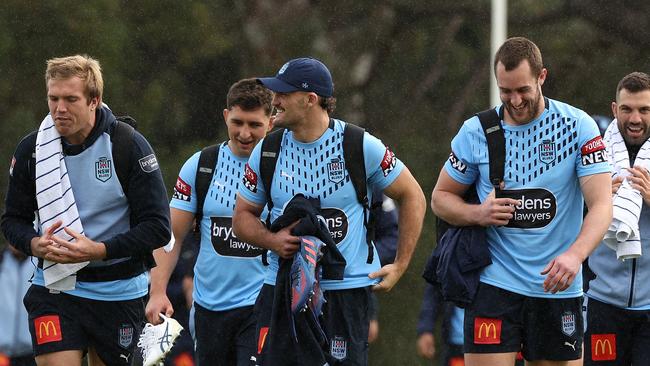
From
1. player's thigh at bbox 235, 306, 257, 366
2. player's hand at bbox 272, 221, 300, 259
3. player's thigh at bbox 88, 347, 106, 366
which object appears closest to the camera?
player's hand at bbox 272, 221, 300, 259

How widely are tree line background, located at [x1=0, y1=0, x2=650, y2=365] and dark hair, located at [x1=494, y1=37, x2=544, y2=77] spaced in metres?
5.80

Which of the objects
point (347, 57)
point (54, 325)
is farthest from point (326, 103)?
point (347, 57)

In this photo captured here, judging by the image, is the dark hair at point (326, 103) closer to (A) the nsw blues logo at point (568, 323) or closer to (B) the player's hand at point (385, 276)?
(B) the player's hand at point (385, 276)

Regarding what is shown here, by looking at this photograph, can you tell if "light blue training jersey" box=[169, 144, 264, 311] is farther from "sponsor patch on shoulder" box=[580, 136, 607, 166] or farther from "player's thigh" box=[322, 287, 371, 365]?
"sponsor patch on shoulder" box=[580, 136, 607, 166]

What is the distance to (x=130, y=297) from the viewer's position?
802cm

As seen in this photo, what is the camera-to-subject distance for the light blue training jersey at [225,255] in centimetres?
867

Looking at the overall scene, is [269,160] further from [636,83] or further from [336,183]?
[636,83]

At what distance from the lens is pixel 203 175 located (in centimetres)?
881

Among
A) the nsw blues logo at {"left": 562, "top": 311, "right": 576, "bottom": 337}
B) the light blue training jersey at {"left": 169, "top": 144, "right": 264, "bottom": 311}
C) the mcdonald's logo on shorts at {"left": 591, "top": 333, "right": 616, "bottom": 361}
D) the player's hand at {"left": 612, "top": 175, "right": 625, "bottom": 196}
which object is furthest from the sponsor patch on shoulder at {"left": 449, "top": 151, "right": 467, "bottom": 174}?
the mcdonald's logo on shorts at {"left": 591, "top": 333, "right": 616, "bottom": 361}

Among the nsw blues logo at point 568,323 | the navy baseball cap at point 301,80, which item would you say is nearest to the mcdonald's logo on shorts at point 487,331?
the nsw blues logo at point 568,323

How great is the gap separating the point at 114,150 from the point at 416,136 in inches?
236

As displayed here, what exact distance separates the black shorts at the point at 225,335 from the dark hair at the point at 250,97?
1.23 metres

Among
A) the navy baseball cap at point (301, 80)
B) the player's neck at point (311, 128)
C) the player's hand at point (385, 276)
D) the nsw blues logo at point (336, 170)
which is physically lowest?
the player's hand at point (385, 276)

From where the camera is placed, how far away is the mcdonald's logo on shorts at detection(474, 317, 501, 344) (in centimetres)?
759
